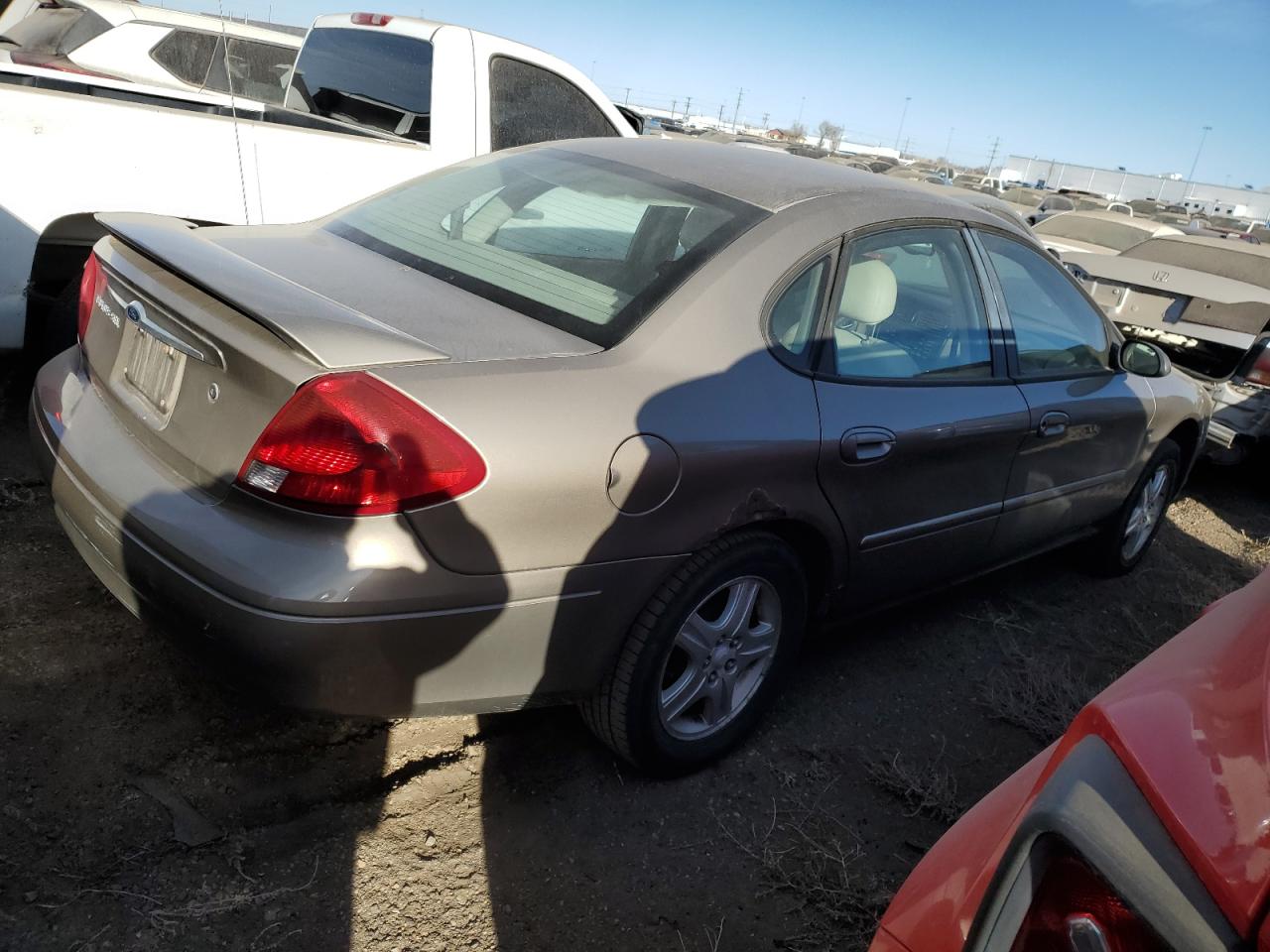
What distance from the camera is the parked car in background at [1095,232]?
970cm

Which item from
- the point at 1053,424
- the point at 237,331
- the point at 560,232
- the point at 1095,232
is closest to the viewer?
the point at 237,331

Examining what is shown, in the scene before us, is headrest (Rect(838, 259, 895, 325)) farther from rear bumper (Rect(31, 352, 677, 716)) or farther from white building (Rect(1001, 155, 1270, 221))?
white building (Rect(1001, 155, 1270, 221))

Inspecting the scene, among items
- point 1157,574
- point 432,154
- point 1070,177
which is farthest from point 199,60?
point 1070,177

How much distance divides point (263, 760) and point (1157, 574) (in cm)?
430

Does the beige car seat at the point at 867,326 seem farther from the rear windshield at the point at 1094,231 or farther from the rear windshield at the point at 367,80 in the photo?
the rear windshield at the point at 1094,231

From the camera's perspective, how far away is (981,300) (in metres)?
3.46

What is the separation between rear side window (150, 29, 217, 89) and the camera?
6945mm

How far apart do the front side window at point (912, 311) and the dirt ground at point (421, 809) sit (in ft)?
3.70

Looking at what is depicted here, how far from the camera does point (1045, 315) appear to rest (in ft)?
12.5

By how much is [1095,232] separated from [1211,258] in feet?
10.5

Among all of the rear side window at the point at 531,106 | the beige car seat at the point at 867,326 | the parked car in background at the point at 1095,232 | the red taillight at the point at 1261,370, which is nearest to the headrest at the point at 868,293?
the beige car seat at the point at 867,326

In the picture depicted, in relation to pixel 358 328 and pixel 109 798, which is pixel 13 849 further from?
pixel 358 328

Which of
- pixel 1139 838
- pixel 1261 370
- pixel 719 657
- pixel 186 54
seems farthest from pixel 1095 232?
pixel 1139 838

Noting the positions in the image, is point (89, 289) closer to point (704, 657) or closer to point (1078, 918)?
point (704, 657)
